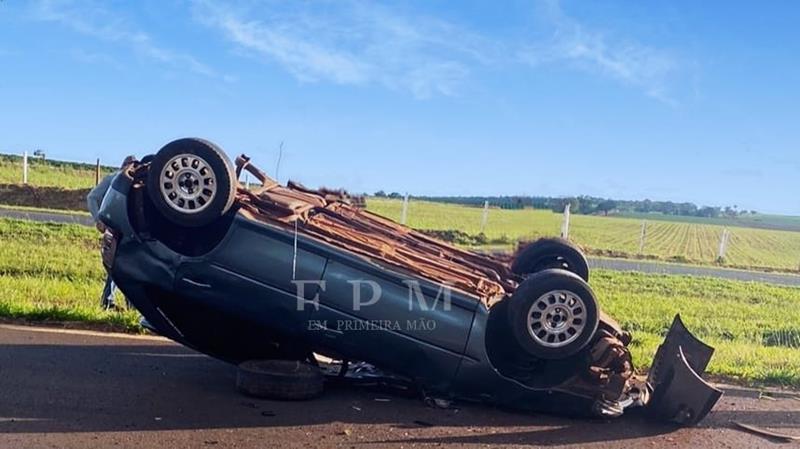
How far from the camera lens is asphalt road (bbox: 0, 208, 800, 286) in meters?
19.7

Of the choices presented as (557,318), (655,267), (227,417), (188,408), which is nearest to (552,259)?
(557,318)

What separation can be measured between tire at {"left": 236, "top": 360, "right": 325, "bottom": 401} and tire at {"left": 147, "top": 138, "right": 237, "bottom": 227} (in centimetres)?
113

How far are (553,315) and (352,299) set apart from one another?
4.42 ft

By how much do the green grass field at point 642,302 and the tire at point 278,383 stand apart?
2.34 m

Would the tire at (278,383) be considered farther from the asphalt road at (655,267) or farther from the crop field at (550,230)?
the asphalt road at (655,267)

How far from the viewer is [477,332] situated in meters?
4.96

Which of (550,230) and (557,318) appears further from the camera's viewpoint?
(550,230)

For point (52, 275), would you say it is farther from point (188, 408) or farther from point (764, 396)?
point (764, 396)

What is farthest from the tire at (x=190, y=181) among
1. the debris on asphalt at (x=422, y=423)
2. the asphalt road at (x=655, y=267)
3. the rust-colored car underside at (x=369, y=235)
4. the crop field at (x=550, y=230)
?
the asphalt road at (x=655, y=267)

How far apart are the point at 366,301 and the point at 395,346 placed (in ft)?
1.19

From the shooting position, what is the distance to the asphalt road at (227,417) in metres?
4.32

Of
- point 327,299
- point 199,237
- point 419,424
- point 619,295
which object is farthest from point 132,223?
point 619,295

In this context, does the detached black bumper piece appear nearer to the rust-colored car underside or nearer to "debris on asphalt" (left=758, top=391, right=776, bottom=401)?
the rust-colored car underside

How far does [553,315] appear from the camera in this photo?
4.95 metres
